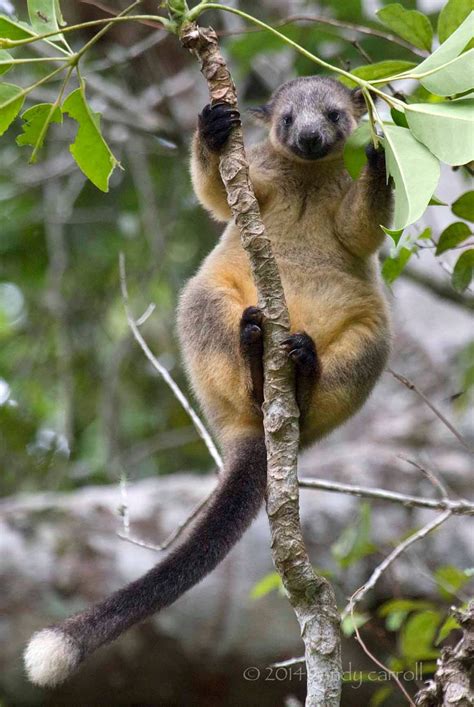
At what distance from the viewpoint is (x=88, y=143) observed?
3430 millimetres

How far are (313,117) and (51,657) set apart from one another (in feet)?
A: 9.77

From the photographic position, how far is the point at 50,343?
920cm

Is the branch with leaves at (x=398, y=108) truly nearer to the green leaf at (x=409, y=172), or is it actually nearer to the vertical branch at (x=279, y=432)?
the green leaf at (x=409, y=172)

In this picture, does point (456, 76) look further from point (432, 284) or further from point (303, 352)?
point (432, 284)

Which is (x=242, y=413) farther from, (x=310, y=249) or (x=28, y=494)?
(x=28, y=494)

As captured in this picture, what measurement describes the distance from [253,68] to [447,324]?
3.21 metres

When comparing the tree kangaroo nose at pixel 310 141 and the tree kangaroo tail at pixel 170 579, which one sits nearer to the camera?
the tree kangaroo tail at pixel 170 579

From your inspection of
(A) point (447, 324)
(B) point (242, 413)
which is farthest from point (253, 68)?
(B) point (242, 413)

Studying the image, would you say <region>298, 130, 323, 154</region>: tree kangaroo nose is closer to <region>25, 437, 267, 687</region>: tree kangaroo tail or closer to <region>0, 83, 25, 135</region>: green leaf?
<region>25, 437, 267, 687</region>: tree kangaroo tail

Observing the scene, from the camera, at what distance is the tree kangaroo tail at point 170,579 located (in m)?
3.41

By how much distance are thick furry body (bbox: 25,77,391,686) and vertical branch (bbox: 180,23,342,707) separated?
27cm

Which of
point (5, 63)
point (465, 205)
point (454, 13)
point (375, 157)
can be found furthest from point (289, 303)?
point (5, 63)

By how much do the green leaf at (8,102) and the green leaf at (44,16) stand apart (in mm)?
235

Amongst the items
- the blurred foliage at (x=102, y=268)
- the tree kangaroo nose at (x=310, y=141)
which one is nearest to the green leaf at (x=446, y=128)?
the tree kangaroo nose at (x=310, y=141)
